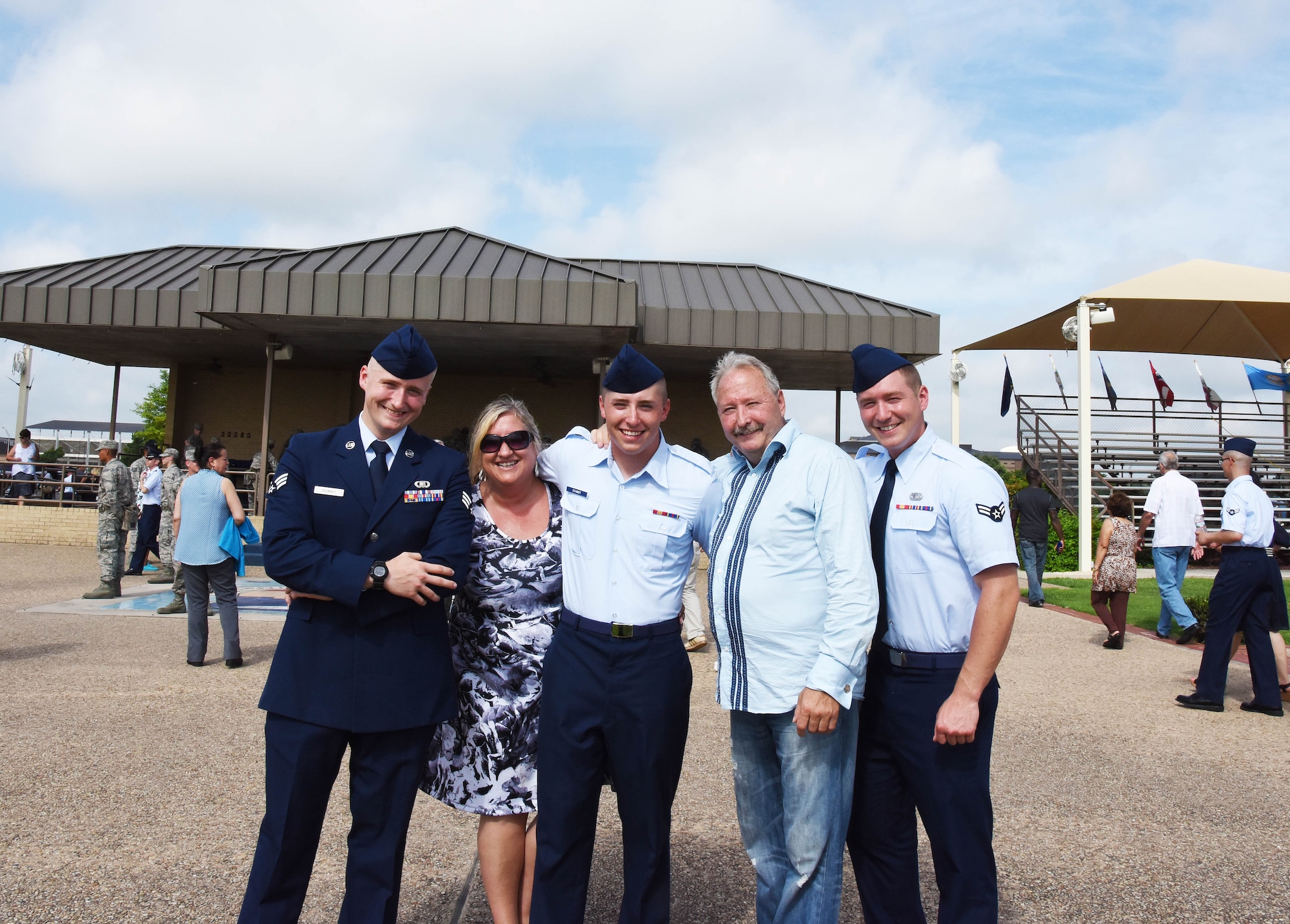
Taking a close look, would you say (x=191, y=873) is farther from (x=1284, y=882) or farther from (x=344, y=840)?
(x=1284, y=882)

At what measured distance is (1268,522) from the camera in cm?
626

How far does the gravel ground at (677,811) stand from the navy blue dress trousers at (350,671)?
0.74 metres

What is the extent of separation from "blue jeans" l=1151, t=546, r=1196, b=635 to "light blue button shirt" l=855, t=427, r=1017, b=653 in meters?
7.34

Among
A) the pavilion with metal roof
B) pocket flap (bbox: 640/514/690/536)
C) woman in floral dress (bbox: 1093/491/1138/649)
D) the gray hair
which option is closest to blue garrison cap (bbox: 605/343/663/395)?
the gray hair

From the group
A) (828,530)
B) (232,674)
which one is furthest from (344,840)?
(232,674)

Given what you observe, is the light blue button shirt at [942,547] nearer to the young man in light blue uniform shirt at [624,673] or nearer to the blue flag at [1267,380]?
the young man in light blue uniform shirt at [624,673]

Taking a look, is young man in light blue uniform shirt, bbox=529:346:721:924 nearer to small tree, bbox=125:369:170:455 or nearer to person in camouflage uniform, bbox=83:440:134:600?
person in camouflage uniform, bbox=83:440:134:600

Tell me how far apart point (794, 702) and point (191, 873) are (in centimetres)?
255

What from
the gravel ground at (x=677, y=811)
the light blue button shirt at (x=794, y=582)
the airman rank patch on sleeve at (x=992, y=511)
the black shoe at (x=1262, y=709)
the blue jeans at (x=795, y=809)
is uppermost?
the airman rank patch on sleeve at (x=992, y=511)

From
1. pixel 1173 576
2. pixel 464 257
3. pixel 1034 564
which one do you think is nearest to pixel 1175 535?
pixel 1173 576

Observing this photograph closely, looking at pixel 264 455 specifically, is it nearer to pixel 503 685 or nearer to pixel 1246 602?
pixel 503 685

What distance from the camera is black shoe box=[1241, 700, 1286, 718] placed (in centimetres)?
623

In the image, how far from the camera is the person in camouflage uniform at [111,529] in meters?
10.5

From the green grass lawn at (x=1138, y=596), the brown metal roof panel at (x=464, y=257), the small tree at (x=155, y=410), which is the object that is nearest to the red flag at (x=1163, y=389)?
the green grass lawn at (x=1138, y=596)
